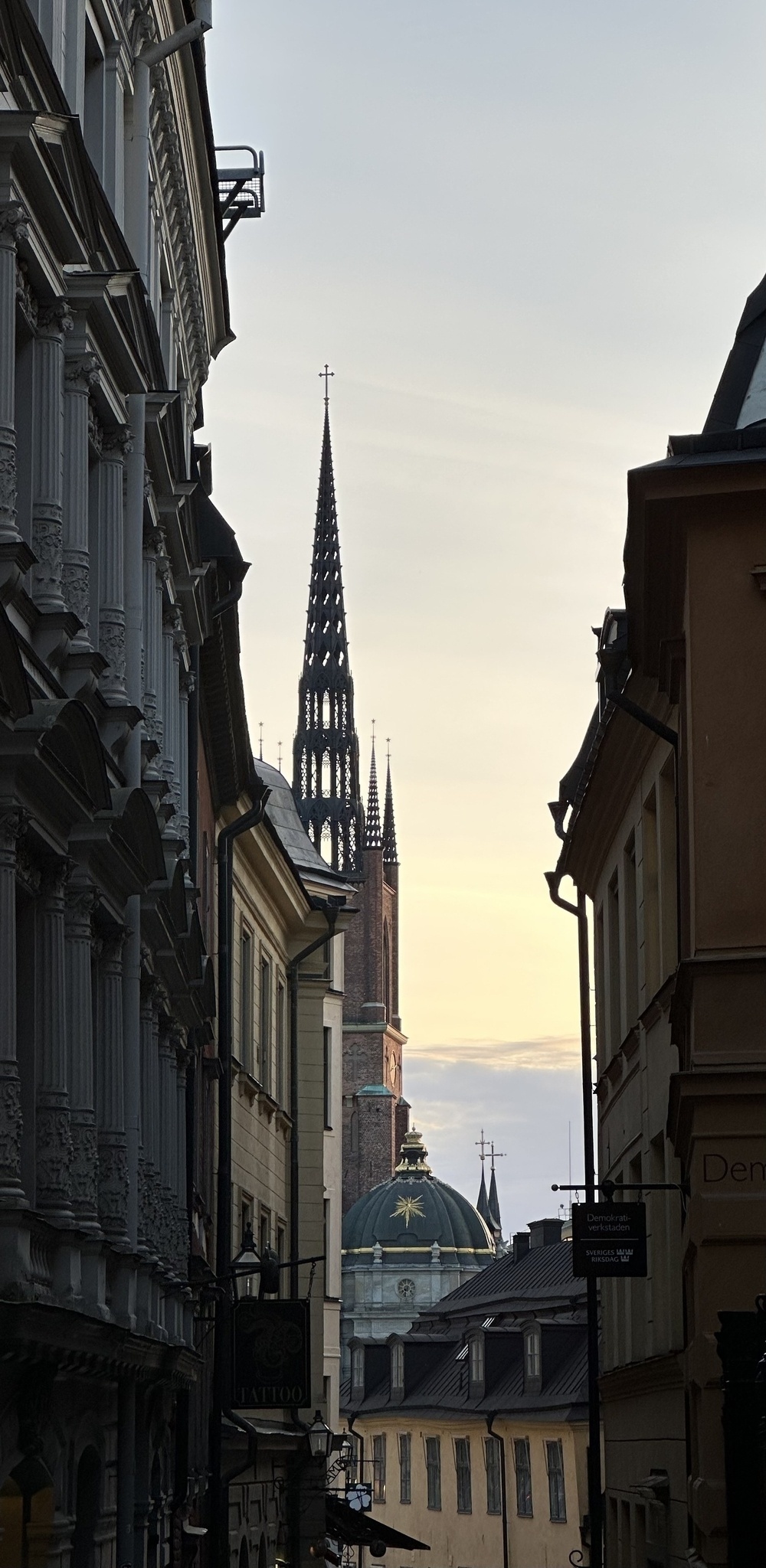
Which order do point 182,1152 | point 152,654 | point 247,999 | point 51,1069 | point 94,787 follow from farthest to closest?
point 247,999, point 182,1152, point 152,654, point 94,787, point 51,1069

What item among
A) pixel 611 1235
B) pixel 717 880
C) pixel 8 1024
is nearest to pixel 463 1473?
pixel 611 1235

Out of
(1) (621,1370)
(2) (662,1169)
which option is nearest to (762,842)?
(2) (662,1169)

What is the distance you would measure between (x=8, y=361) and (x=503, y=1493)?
64.3m

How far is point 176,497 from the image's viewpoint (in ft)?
58.8

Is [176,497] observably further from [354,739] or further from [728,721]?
[354,739]

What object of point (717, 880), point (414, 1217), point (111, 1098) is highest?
point (414, 1217)

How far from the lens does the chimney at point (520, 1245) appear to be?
305 feet

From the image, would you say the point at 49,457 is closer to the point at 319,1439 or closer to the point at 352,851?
the point at 319,1439

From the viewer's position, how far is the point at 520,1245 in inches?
3688

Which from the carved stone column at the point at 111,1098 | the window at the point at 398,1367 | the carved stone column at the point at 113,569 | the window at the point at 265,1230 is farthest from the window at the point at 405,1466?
the carved stone column at the point at 113,569

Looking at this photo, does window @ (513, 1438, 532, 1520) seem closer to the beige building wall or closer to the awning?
the beige building wall

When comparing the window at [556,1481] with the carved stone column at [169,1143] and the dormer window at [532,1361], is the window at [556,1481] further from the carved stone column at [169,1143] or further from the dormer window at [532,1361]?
the carved stone column at [169,1143]

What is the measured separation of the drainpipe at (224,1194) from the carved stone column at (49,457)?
1160 cm

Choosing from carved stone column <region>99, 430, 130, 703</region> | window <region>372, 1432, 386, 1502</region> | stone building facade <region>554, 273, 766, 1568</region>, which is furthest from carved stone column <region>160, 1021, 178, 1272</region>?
window <region>372, 1432, 386, 1502</region>
